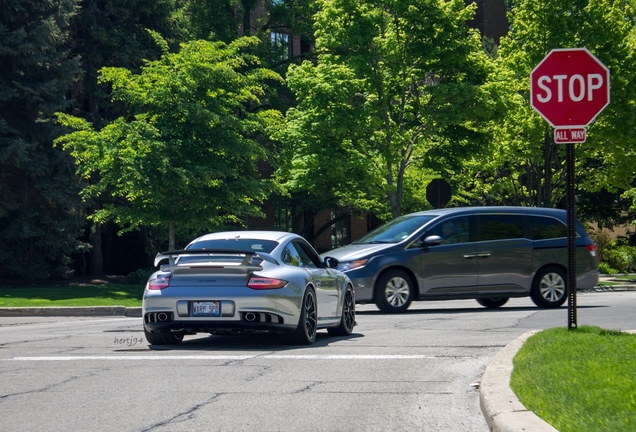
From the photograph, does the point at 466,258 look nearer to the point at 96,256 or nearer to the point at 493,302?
the point at 493,302

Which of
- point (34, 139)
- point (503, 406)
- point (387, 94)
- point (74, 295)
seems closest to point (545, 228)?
point (387, 94)

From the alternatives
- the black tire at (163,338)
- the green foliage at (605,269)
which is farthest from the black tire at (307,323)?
the green foliage at (605,269)

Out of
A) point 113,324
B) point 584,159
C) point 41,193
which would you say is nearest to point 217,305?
point 113,324

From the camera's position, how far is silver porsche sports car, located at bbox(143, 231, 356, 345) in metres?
12.0

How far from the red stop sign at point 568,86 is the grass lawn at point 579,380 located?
8.12 ft

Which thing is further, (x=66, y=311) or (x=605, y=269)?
(x=605, y=269)

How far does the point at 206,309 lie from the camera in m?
12.0

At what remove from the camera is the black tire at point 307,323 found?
12.4 metres

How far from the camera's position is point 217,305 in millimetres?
11992

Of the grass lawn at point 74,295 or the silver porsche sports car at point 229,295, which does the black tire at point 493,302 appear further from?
the silver porsche sports car at point 229,295

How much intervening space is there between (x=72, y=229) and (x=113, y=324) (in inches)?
689

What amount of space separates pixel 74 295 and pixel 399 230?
12963 mm

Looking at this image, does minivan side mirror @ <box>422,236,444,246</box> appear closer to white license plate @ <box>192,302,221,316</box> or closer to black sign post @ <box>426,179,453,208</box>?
white license plate @ <box>192,302,221,316</box>

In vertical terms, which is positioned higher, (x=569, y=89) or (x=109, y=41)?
(x=109, y=41)
